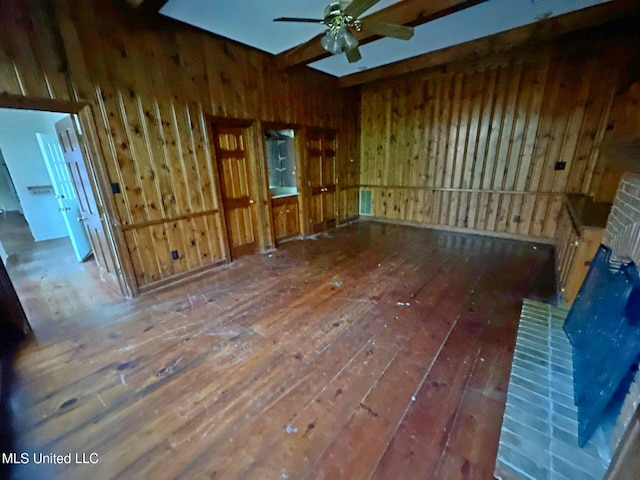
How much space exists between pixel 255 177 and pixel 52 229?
16.3ft

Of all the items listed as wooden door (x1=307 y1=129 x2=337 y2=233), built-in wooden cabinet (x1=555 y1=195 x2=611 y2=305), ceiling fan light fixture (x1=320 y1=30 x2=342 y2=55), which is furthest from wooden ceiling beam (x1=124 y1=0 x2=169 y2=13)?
built-in wooden cabinet (x1=555 y1=195 x2=611 y2=305)

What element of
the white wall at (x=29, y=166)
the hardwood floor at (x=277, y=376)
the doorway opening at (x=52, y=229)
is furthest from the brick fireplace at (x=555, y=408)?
the white wall at (x=29, y=166)

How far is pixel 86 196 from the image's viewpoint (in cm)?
299

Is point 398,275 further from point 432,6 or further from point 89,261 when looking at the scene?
point 89,261

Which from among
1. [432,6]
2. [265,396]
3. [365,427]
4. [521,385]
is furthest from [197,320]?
[432,6]

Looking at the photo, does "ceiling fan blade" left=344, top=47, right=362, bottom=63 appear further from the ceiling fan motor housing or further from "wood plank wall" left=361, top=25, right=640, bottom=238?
"wood plank wall" left=361, top=25, right=640, bottom=238

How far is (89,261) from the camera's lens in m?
4.14

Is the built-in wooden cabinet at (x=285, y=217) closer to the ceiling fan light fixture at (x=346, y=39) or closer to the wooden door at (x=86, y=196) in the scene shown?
the wooden door at (x=86, y=196)

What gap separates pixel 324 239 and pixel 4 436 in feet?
13.4

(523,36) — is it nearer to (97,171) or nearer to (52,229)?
(97,171)

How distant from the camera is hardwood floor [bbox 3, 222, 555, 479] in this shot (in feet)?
4.37

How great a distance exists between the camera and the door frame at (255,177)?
347 cm

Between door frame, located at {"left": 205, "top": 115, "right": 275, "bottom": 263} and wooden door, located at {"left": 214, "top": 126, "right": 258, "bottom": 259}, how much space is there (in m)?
0.05

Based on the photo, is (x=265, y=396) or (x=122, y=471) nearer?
(x=122, y=471)
